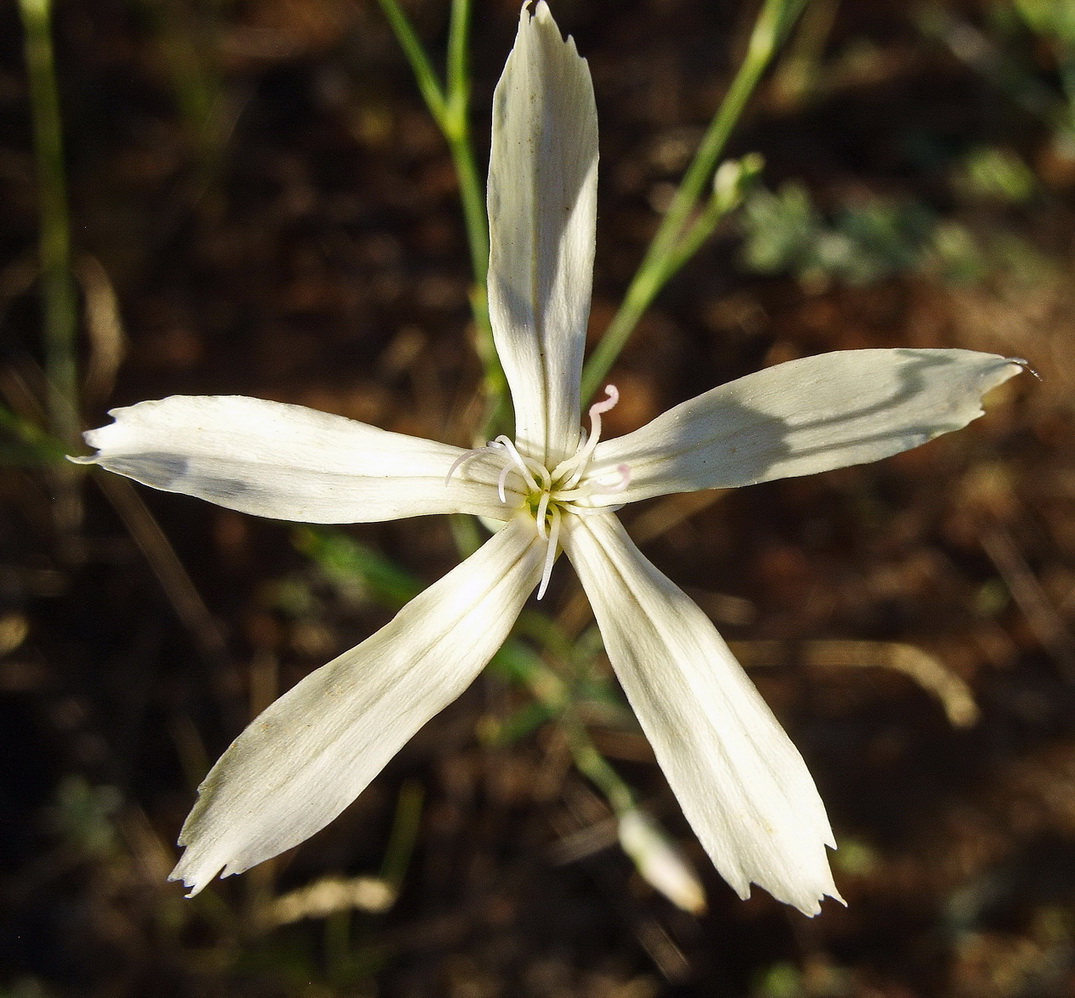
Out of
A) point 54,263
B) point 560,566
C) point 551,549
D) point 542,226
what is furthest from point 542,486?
point 54,263

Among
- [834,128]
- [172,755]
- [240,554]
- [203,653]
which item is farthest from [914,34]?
[172,755]

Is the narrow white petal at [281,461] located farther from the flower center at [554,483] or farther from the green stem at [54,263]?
the green stem at [54,263]

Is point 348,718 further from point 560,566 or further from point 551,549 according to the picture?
point 560,566

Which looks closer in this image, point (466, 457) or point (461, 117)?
point (466, 457)

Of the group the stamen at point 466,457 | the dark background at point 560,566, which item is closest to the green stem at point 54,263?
the dark background at point 560,566

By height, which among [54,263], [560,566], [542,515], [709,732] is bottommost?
[560,566]

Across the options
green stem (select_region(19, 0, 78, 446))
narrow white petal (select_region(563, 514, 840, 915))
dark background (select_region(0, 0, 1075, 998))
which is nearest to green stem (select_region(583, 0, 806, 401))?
narrow white petal (select_region(563, 514, 840, 915))

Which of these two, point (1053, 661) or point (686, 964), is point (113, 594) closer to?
point (686, 964)

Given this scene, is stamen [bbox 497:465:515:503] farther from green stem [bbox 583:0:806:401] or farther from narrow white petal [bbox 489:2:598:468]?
green stem [bbox 583:0:806:401]
